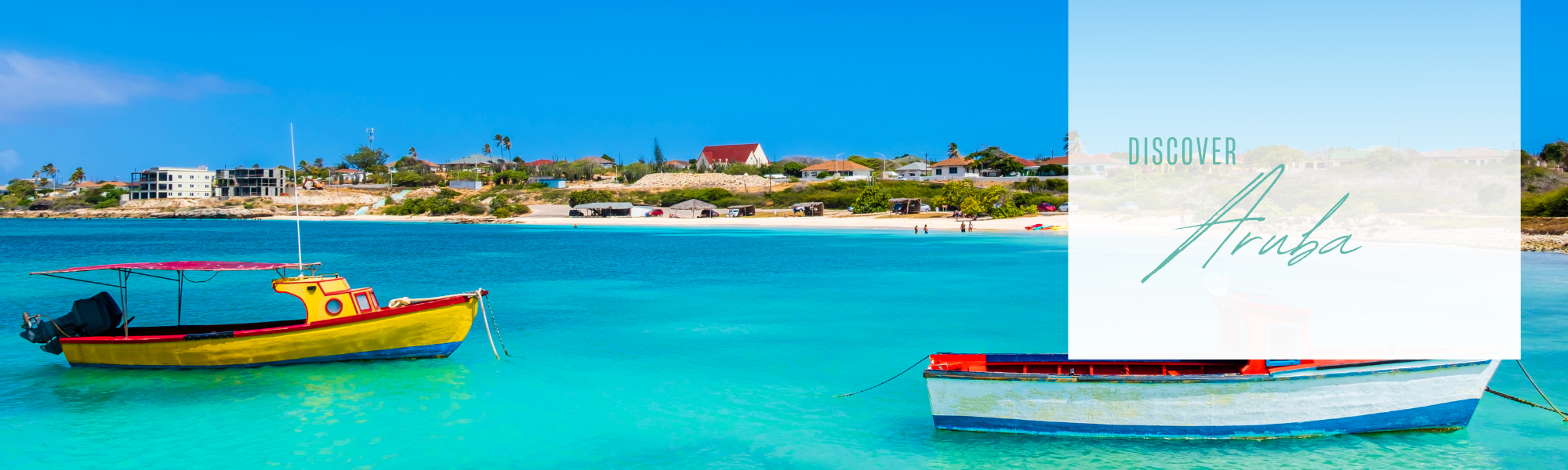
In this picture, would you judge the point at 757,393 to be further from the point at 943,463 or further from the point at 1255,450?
the point at 1255,450

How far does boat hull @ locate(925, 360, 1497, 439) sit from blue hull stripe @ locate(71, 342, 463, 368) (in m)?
8.99

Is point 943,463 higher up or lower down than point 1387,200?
lower down

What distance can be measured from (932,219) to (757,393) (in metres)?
65.4

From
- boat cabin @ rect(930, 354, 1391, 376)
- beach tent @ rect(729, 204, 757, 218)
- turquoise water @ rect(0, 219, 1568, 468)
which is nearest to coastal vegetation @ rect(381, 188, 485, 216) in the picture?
beach tent @ rect(729, 204, 757, 218)

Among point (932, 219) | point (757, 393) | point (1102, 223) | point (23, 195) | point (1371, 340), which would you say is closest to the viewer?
point (757, 393)

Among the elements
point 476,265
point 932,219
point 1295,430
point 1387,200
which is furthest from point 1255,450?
point 932,219

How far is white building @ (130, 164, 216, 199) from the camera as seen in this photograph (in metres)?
139

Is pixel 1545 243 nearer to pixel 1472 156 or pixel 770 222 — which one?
pixel 1472 156

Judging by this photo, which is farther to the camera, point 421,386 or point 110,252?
point 110,252

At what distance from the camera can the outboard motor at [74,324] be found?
46.8ft

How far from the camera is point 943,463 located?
9.97 m

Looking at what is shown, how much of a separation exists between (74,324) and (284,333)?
3720mm

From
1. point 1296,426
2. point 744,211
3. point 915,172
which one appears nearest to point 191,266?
point 1296,426

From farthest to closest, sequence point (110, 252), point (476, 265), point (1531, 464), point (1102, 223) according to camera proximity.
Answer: point (1102, 223)
point (110, 252)
point (476, 265)
point (1531, 464)
